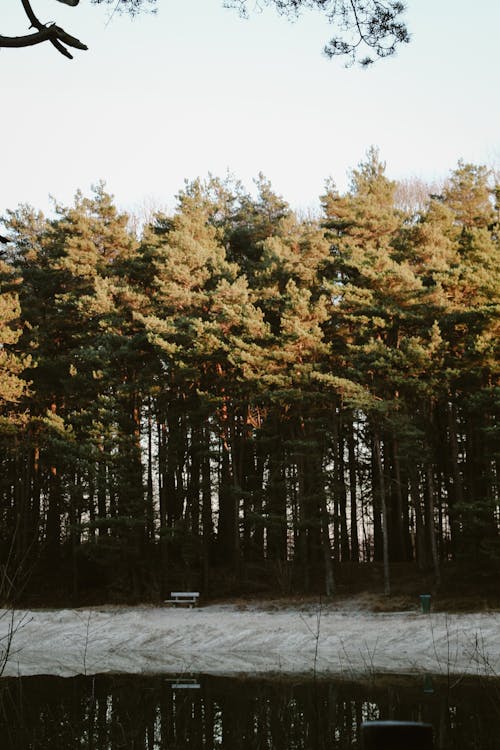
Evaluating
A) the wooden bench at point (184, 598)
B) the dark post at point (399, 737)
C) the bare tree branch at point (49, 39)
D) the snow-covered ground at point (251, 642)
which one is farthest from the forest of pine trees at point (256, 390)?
the dark post at point (399, 737)

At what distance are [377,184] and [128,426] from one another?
14.2m

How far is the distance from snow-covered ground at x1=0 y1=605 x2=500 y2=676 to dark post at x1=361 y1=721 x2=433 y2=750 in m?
11.0

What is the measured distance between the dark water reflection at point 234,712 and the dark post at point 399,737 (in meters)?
5.66

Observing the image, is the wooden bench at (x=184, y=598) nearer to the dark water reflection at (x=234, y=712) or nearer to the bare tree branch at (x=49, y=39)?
the dark water reflection at (x=234, y=712)

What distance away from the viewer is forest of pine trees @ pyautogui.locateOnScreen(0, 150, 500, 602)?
2428 cm

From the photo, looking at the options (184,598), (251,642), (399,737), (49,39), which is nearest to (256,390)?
(184,598)

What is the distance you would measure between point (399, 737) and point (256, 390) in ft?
81.8

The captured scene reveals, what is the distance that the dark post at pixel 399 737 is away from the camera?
2131 mm

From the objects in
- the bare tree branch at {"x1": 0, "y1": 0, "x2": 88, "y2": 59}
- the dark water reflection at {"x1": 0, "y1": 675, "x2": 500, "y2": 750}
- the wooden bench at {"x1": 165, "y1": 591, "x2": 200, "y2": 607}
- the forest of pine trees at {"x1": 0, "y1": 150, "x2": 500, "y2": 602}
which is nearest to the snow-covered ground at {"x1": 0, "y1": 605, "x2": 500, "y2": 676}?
the dark water reflection at {"x1": 0, "y1": 675, "x2": 500, "y2": 750}

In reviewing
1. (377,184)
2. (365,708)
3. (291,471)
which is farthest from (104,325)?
(365,708)

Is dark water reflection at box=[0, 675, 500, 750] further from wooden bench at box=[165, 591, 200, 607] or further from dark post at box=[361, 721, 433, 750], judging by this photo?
wooden bench at box=[165, 591, 200, 607]

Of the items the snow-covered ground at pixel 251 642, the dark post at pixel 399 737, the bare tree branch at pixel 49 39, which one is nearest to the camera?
the dark post at pixel 399 737

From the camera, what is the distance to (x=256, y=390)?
88.8 feet

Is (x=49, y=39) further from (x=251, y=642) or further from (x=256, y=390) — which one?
(x=256, y=390)
